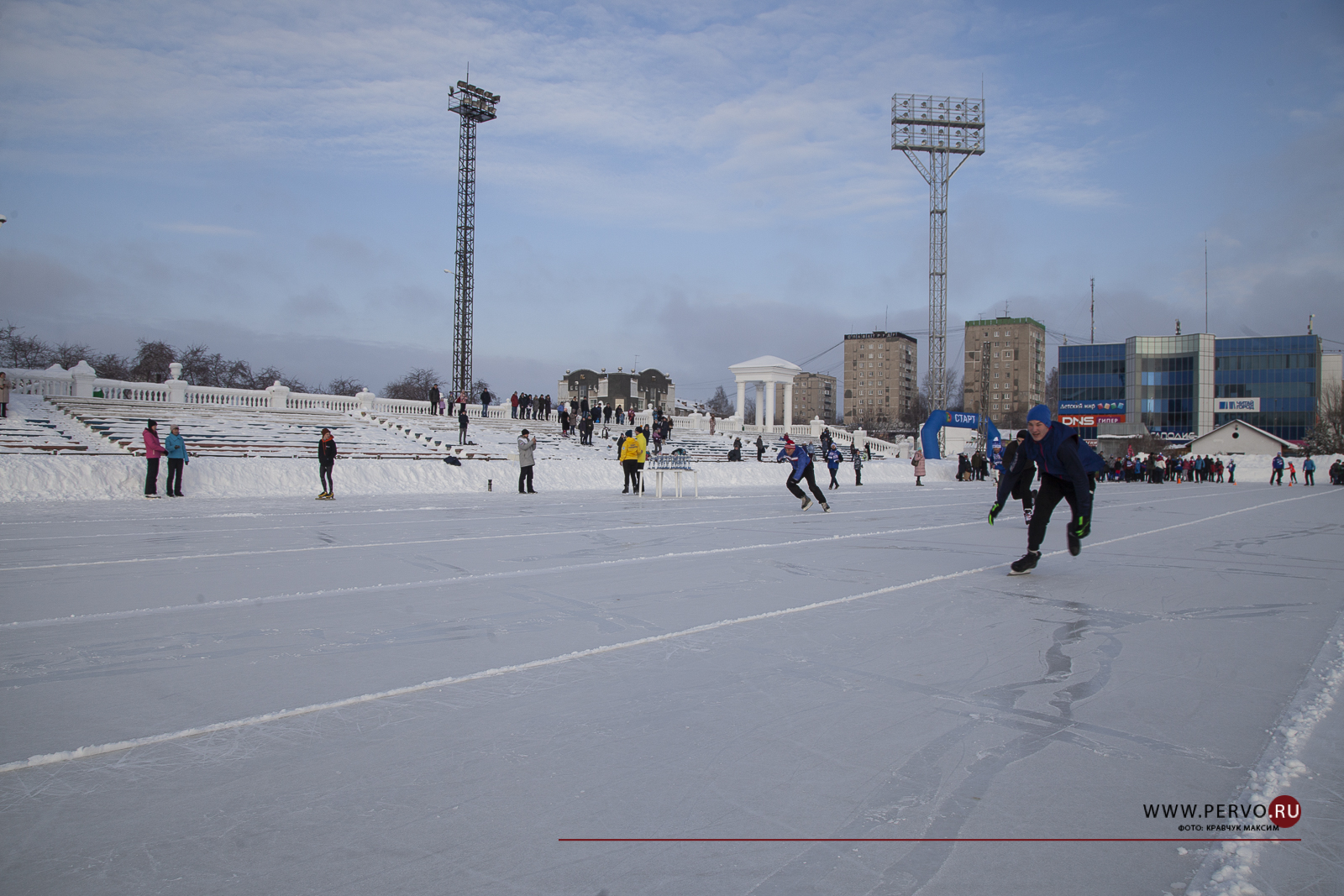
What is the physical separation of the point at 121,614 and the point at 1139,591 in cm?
816

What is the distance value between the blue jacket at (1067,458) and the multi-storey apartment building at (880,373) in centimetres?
16376

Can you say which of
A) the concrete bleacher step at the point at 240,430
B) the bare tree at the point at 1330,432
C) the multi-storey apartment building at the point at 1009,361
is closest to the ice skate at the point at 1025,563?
the concrete bleacher step at the point at 240,430

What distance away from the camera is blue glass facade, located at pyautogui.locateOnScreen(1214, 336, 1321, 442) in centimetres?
8275

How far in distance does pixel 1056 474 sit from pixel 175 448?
1834cm

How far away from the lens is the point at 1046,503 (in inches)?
314

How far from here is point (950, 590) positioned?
7.02 m

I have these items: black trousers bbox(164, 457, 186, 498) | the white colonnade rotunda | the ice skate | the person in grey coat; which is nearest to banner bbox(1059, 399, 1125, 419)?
the white colonnade rotunda

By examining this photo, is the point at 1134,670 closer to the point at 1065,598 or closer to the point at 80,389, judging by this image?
the point at 1065,598

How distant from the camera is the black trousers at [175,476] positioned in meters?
18.5

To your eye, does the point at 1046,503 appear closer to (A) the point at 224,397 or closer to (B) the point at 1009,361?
(A) the point at 224,397

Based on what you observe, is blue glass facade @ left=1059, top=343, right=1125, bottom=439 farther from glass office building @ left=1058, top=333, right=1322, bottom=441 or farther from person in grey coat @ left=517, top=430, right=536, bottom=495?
person in grey coat @ left=517, top=430, right=536, bottom=495

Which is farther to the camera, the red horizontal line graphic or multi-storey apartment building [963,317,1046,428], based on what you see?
multi-storey apartment building [963,317,1046,428]

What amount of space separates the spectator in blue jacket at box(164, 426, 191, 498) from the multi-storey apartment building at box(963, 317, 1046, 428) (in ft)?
420

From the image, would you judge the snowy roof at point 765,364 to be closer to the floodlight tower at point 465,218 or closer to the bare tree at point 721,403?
the floodlight tower at point 465,218
